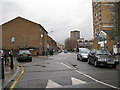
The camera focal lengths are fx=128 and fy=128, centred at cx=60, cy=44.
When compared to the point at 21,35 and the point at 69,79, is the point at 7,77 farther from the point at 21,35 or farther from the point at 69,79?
the point at 21,35

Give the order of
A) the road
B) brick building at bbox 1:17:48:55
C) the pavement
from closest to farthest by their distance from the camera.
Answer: the road < the pavement < brick building at bbox 1:17:48:55

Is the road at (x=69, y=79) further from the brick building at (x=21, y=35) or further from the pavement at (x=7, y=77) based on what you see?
the brick building at (x=21, y=35)

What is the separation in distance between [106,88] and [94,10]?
6154 centimetres

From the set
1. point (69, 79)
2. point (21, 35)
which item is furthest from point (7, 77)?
point (21, 35)

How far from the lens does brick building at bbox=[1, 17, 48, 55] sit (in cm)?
3744

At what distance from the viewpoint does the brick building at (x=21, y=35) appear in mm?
37438

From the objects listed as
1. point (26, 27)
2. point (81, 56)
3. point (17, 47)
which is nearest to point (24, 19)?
point (26, 27)

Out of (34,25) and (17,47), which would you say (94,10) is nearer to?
(34,25)

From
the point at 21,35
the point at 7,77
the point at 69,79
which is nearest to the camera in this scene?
the point at 69,79

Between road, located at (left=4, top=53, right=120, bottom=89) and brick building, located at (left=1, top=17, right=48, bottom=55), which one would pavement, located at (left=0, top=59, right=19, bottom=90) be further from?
brick building, located at (left=1, top=17, right=48, bottom=55)

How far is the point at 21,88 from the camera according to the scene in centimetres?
495

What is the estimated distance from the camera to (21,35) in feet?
124

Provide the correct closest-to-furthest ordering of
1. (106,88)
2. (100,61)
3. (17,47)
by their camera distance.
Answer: (106,88), (100,61), (17,47)

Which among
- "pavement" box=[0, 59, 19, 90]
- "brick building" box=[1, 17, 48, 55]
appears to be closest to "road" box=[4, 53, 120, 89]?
"pavement" box=[0, 59, 19, 90]
